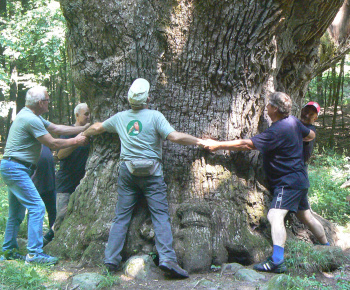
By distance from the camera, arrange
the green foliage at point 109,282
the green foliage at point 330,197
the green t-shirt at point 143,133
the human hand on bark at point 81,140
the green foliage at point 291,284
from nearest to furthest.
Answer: the green foliage at point 291,284
the green foliage at point 109,282
the green t-shirt at point 143,133
the human hand on bark at point 81,140
the green foliage at point 330,197

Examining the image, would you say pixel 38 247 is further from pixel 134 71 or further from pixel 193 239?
pixel 134 71

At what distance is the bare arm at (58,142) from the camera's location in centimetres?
492

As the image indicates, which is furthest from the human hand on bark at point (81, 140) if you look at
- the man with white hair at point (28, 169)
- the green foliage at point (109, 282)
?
the green foliage at point (109, 282)

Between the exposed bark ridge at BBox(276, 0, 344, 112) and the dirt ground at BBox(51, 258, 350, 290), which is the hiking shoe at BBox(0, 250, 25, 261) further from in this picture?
the exposed bark ridge at BBox(276, 0, 344, 112)

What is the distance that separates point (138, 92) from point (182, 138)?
756 mm

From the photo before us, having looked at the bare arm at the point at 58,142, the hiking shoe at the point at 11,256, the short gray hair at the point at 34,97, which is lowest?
the hiking shoe at the point at 11,256

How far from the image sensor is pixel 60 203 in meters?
6.02

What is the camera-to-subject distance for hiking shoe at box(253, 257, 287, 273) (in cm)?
428

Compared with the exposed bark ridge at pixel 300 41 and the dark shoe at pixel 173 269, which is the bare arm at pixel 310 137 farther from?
the dark shoe at pixel 173 269

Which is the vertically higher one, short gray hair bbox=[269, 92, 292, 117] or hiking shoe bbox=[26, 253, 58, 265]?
short gray hair bbox=[269, 92, 292, 117]

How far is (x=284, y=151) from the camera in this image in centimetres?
471

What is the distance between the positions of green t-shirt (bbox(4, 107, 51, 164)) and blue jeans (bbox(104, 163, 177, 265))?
1282 millimetres

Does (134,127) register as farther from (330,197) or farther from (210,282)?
(330,197)

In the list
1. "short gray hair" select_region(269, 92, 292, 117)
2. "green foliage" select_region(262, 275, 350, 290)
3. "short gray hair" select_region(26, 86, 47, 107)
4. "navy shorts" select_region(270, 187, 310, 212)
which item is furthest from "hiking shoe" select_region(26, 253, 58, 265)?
"short gray hair" select_region(269, 92, 292, 117)
